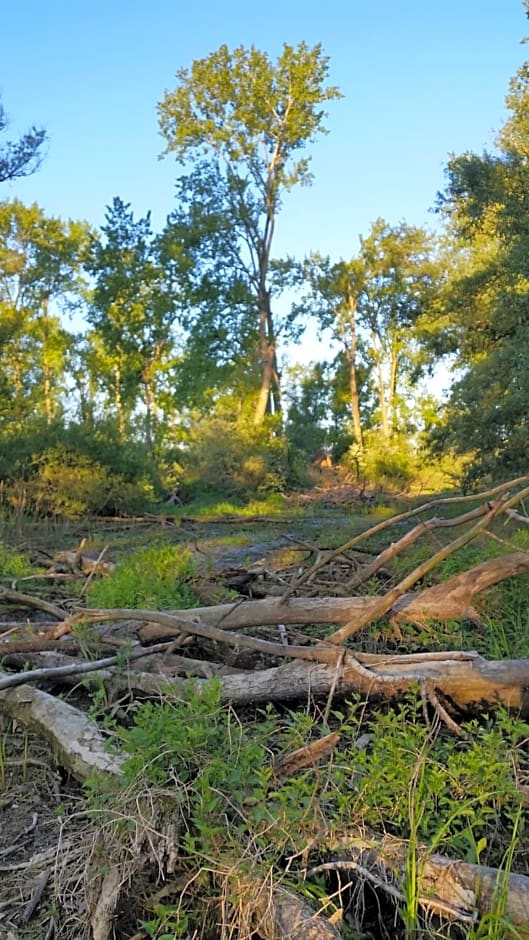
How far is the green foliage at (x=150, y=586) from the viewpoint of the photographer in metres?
5.56

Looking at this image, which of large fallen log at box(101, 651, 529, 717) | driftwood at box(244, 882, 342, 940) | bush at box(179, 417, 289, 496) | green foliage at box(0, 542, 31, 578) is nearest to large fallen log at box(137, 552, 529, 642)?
large fallen log at box(101, 651, 529, 717)

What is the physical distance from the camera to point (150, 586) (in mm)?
5754

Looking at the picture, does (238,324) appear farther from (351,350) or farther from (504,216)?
(504,216)

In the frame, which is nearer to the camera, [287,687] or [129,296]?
[287,687]

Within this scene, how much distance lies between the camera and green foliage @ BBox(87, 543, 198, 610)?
5.56 meters

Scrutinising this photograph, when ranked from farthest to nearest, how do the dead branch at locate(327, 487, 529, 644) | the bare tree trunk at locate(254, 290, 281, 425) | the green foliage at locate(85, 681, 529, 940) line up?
the bare tree trunk at locate(254, 290, 281, 425)
the dead branch at locate(327, 487, 529, 644)
the green foliage at locate(85, 681, 529, 940)

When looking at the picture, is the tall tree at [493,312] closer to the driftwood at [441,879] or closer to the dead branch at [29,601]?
the dead branch at [29,601]

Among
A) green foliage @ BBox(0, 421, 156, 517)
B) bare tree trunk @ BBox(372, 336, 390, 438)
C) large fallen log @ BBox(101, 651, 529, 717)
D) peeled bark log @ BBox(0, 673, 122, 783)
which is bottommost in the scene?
peeled bark log @ BBox(0, 673, 122, 783)

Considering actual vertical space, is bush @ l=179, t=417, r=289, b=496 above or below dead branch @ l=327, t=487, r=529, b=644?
above

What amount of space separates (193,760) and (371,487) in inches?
926

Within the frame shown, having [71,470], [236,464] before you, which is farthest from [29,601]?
[236,464]

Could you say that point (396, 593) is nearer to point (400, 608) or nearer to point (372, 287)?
point (400, 608)

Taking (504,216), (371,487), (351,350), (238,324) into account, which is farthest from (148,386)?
(504,216)

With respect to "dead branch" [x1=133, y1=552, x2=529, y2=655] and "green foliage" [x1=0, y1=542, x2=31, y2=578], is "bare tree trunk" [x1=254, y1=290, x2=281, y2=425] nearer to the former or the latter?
"green foliage" [x1=0, y1=542, x2=31, y2=578]
